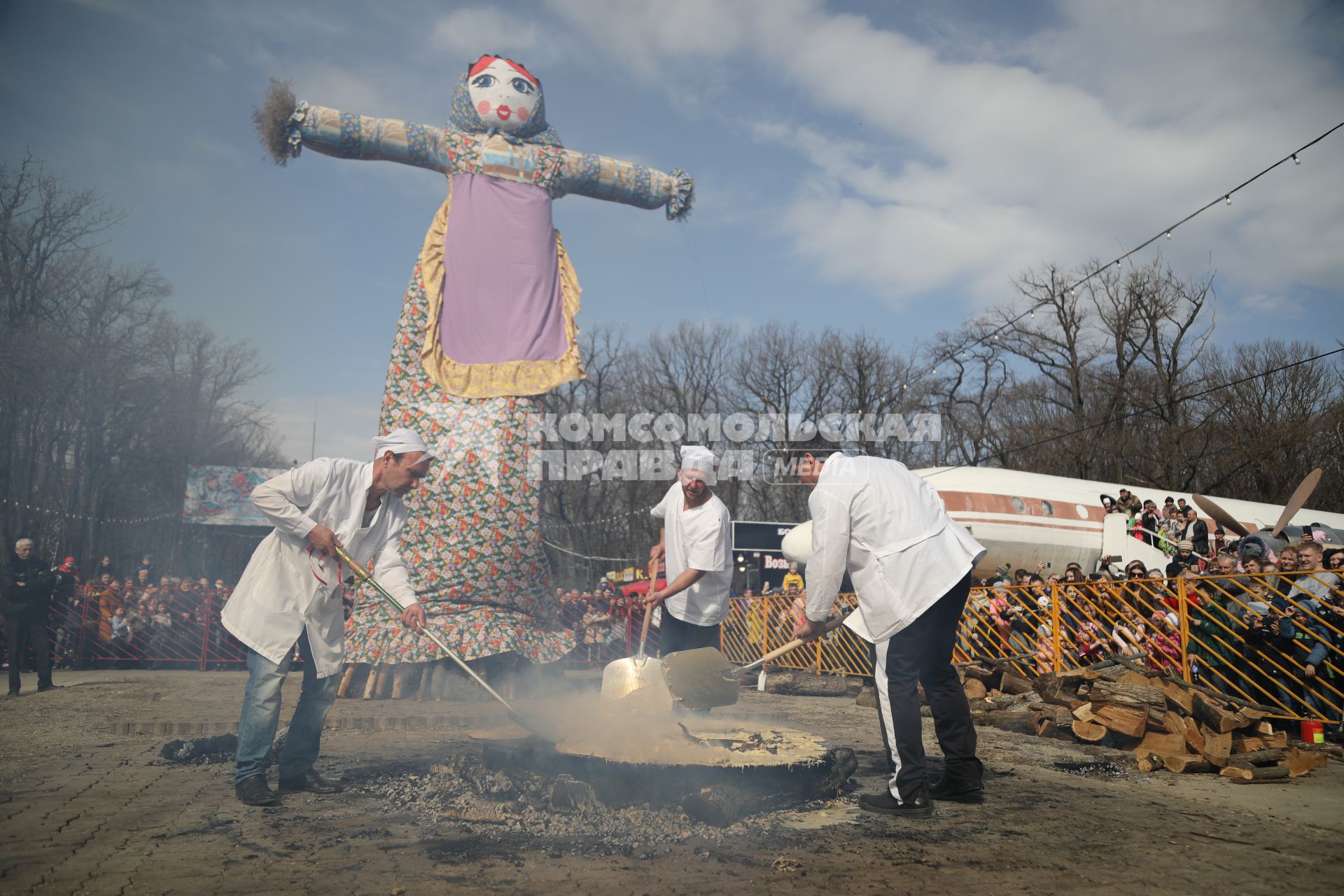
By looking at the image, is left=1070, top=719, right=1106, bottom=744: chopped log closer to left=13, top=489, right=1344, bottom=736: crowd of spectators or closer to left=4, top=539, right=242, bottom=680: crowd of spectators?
left=13, top=489, right=1344, bottom=736: crowd of spectators

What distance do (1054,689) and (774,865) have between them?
4.69 meters

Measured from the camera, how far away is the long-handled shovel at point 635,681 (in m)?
4.50

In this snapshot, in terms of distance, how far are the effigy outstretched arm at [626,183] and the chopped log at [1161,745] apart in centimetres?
628

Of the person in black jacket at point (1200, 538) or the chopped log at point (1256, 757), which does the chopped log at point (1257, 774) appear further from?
the person in black jacket at point (1200, 538)

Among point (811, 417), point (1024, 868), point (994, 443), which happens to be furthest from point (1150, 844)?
point (994, 443)

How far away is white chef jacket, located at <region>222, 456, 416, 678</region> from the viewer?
155 inches

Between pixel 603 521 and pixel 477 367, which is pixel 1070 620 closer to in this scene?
pixel 477 367

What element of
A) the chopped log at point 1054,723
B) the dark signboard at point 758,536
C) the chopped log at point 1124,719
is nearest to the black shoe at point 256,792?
the chopped log at point 1124,719

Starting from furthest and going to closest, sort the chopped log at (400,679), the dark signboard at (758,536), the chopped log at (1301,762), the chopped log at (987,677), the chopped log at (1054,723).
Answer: the dark signboard at (758,536) → the chopped log at (987,677) → the chopped log at (400,679) → the chopped log at (1054,723) → the chopped log at (1301,762)

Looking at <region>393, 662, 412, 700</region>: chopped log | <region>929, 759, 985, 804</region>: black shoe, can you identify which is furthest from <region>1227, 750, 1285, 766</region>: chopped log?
<region>393, 662, 412, 700</region>: chopped log

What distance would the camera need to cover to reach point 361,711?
679 centimetres

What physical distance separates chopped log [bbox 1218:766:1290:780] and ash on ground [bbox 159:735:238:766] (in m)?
5.45

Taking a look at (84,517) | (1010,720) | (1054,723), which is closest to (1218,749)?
(1054,723)

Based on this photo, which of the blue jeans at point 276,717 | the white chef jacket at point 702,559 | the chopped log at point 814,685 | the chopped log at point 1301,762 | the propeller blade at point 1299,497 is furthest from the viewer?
the propeller blade at point 1299,497
